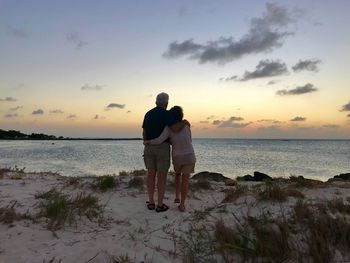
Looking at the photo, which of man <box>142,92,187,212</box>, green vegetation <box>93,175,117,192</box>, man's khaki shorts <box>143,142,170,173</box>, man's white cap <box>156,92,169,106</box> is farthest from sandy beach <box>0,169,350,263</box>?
man's white cap <box>156,92,169,106</box>

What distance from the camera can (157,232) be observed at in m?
5.66

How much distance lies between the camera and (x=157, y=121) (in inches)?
271

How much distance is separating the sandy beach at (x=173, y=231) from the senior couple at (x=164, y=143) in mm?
454

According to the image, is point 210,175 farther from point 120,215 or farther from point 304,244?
point 304,244

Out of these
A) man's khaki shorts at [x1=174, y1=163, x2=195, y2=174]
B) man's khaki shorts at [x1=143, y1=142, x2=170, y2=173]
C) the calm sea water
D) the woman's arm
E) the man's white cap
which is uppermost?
the man's white cap

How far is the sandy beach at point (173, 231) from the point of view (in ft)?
15.6

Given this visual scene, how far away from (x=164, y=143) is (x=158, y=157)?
0.89ft

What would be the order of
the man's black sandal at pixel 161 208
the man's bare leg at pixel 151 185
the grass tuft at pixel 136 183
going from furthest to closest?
the grass tuft at pixel 136 183
the man's bare leg at pixel 151 185
the man's black sandal at pixel 161 208

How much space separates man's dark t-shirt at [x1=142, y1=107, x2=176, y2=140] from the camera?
6863 mm

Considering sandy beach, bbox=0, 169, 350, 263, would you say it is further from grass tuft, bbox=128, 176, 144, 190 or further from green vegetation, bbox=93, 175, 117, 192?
grass tuft, bbox=128, 176, 144, 190

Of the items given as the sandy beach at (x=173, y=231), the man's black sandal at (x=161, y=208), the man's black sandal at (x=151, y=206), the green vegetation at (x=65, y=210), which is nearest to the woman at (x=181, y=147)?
the man's black sandal at (x=161, y=208)

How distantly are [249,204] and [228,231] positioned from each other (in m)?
1.37

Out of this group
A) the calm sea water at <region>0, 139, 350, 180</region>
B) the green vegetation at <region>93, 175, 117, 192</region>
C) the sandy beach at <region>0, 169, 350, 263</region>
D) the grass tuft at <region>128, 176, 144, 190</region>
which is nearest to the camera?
the sandy beach at <region>0, 169, 350, 263</region>

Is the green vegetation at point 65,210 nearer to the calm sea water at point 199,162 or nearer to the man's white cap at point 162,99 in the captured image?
the man's white cap at point 162,99
